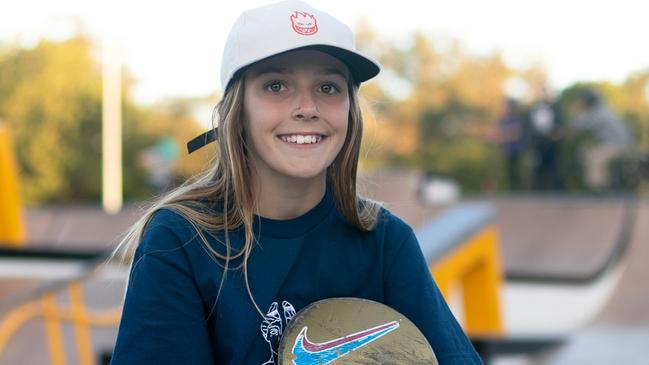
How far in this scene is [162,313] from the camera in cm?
155

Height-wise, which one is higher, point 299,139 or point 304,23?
point 304,23

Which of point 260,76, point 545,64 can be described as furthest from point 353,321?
point 545,64

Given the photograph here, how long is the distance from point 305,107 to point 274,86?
0.08 metres

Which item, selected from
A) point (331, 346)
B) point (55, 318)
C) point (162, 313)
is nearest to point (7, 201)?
point (55, 318)

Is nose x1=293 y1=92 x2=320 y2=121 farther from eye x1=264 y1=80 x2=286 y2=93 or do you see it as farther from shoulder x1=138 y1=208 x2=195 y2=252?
shoulder x1=138 y1=208 x2=195 y2=252

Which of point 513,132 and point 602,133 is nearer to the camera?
point 602,133

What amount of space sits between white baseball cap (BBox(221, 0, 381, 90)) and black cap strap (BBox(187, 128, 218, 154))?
0.14 meters

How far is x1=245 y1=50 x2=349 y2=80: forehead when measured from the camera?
1668mm

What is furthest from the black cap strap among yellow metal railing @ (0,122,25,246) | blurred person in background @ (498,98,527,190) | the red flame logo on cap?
blurred person in background @ (498,98,527,190)

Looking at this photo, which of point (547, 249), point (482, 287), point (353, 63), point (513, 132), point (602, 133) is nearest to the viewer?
point (353, 63)

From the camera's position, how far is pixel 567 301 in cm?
855

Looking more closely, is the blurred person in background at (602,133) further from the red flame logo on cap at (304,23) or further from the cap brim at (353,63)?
the red flame logo on cap at (304,23)

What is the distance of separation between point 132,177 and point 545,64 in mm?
18933

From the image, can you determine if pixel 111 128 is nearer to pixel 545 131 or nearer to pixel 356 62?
pixel 545 131
